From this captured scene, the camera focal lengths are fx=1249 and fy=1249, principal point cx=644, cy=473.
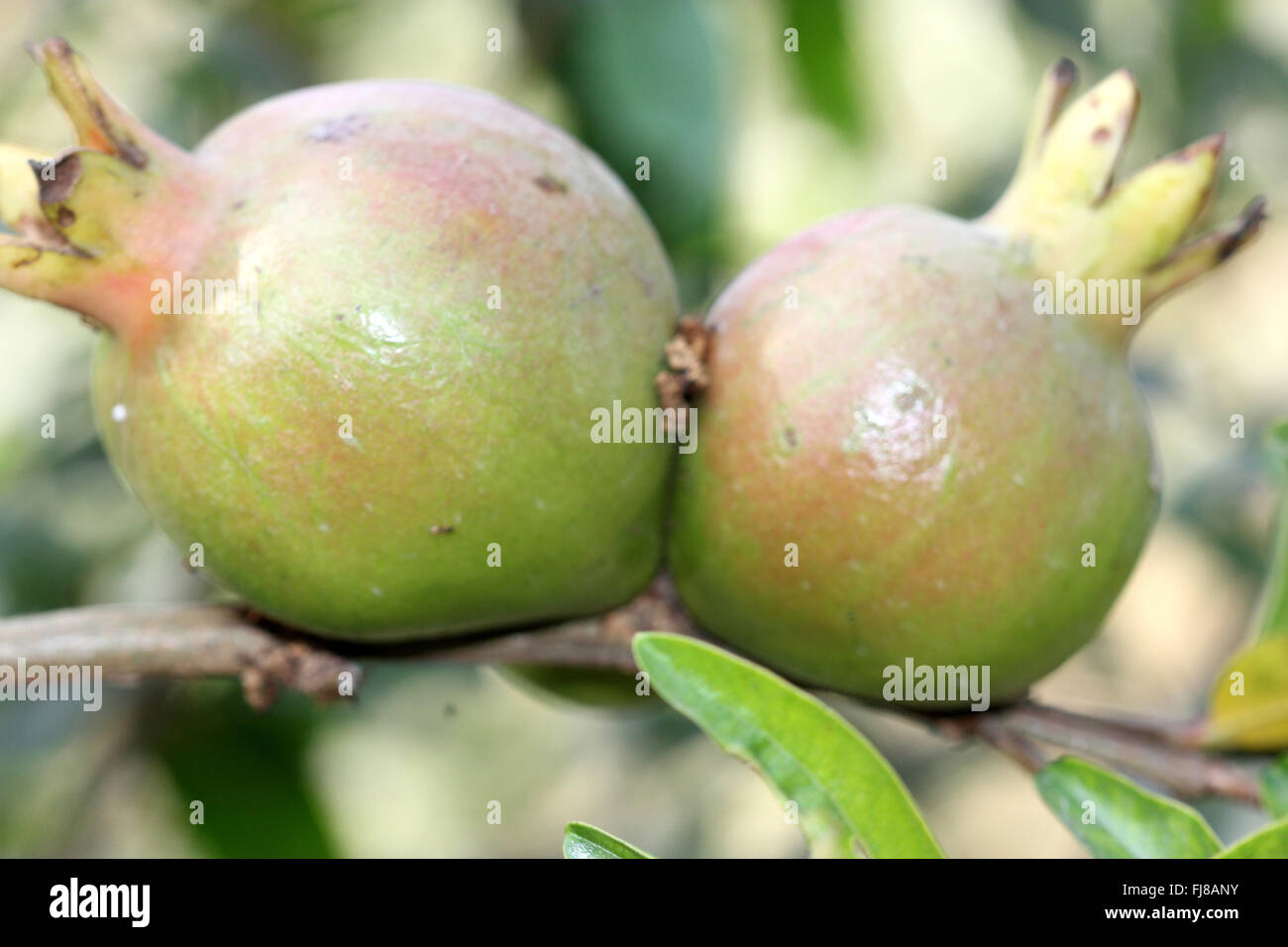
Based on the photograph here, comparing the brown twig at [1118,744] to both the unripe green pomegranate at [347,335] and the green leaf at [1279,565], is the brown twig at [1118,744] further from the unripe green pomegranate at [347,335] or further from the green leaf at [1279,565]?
the unripe green pomegranate at [347,335]

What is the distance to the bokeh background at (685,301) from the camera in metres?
2.97

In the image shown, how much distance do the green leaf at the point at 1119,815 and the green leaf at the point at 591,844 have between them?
0.62 m

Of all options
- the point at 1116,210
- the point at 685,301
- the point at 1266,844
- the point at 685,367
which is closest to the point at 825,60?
the point at 685,301

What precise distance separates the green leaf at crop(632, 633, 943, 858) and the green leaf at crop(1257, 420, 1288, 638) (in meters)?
0.85

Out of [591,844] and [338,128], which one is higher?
[338,128]

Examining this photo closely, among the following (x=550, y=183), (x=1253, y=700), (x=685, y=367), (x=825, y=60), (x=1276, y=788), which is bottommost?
(x=1276, y=788)

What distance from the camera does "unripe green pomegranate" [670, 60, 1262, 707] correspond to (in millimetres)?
1504

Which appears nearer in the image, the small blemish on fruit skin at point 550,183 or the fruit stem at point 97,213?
the fruit stem at point 97,213

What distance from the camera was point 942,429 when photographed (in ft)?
4.91

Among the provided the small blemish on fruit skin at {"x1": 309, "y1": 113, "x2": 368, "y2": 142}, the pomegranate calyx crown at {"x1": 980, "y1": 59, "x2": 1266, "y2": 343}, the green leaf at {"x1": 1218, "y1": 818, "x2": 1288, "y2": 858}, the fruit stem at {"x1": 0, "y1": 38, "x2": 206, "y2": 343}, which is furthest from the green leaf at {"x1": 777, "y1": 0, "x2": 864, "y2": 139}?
the green leaf at {"x1": 1218, "y1": 818, "x2": 1288, "y2": 858}

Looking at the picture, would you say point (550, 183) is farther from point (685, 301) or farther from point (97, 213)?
point (685, 301)

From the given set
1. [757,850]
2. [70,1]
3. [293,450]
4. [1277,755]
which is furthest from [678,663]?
[757,850]

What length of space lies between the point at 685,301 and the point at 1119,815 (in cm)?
191

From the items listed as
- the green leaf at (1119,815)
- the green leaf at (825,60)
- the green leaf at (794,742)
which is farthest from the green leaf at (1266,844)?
→ the green leaf at (825,60)
